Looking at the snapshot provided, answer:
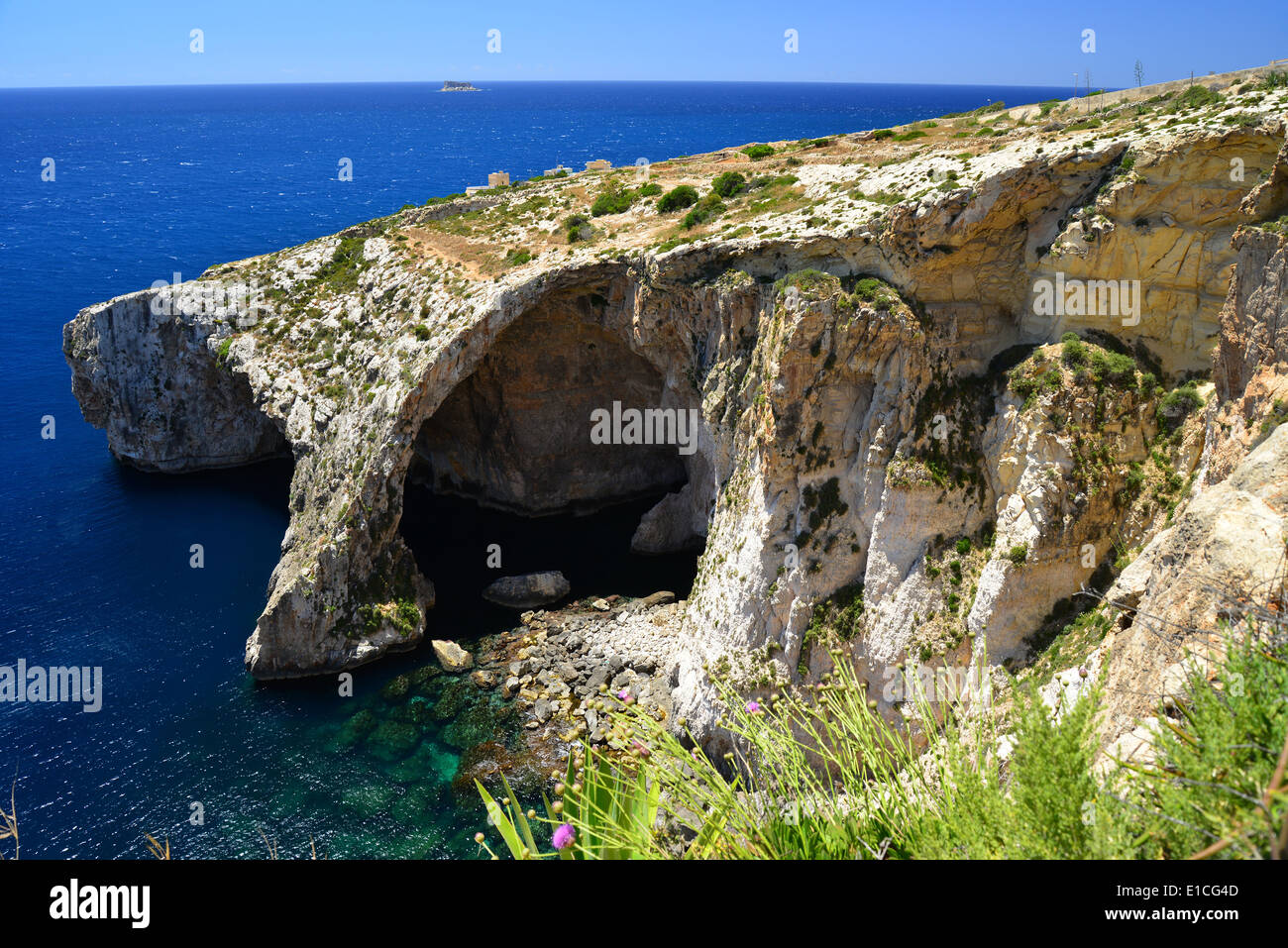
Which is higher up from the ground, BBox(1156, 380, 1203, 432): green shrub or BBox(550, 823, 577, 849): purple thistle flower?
BBox(1156, 380, 1203, 432): green shrub

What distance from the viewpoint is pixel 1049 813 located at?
8078mm

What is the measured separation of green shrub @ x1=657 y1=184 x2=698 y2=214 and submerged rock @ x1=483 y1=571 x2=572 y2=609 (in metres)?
22.1

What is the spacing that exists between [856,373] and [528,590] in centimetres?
2264

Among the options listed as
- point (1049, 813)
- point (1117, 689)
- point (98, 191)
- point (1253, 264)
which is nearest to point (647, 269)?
point (1253, 264)

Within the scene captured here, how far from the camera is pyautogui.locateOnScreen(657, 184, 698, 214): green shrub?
47.1 m

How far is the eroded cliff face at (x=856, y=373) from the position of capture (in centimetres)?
2512

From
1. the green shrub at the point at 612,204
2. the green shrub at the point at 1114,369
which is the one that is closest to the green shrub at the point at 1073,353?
the green shrub at the point at 1114,369

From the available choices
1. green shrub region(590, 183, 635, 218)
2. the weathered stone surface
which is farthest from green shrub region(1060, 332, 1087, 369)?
green shrub region(590, 183, 635, 218)

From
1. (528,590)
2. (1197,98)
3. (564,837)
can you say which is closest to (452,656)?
(528,590)

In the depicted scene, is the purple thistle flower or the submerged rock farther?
the submerged rock

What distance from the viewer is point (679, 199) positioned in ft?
155

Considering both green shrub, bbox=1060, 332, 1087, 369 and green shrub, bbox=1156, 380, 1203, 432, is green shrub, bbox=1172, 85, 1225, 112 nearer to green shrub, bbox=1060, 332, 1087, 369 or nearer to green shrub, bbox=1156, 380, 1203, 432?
green shrub, bbox=1060, 332, 1087, 369
